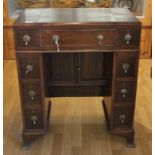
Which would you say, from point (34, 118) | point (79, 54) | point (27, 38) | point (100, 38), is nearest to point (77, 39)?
point (100, 38)

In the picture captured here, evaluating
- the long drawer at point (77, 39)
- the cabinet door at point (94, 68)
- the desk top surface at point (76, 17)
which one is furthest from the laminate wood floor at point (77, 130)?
the desk top surface at point (76, 17)

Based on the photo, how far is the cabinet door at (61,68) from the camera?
6.74 feet

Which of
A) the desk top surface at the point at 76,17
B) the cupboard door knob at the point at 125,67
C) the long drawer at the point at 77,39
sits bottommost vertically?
the cupboard door knob at the point at 125,67

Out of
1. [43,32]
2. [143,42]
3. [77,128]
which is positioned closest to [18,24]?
[43,32]

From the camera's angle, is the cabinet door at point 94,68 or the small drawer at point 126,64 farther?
the cabinet door at point 94,68

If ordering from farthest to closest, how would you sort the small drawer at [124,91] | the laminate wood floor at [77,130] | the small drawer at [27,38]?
the laminate wood floor at [77,130] < the small drawer at [124,91] < the small drawer at [27,38]

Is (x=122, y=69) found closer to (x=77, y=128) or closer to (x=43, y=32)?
(x=43, y=32)

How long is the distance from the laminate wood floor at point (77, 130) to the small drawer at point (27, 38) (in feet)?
2.33

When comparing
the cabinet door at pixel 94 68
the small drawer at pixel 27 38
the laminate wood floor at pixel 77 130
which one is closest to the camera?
the small drawer at pixel 27 38

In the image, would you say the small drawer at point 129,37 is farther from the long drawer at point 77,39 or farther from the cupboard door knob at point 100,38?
the cupboard door knob at point 100,38

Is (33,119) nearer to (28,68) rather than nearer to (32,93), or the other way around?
(32,93)

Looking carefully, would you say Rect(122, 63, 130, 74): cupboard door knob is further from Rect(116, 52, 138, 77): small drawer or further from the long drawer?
the long drawer

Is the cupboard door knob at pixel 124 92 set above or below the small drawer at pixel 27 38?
below

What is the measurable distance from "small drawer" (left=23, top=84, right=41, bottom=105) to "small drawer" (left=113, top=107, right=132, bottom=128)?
0.50 m
